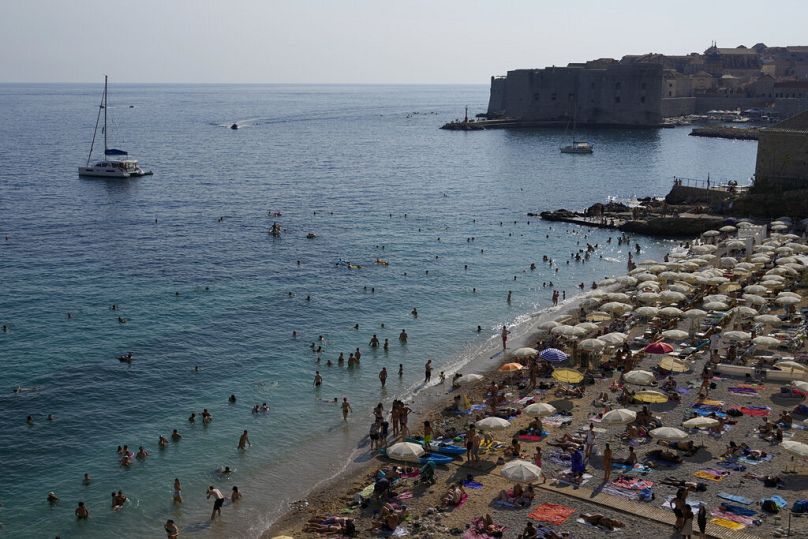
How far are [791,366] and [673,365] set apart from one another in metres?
4.20

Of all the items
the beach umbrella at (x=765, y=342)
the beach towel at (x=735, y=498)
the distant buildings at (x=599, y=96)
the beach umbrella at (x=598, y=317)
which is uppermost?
the distant buildings at (x=599, y=96)

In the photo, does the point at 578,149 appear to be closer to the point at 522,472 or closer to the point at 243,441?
the point at 243,441

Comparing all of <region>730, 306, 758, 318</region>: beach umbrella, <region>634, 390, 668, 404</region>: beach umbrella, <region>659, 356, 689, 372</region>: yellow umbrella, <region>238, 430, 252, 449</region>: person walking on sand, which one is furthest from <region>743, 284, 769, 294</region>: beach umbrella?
<region>238, 430, 252, 449</region>: person walking on sand

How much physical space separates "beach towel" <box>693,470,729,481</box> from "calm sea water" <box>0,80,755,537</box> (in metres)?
11.2

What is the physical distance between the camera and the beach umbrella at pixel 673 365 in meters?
31.6

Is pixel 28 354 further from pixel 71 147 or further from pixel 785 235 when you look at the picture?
pixel 71 147

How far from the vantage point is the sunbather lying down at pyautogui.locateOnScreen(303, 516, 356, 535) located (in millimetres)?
21828

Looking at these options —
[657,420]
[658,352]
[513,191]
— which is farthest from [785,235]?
[513,191]

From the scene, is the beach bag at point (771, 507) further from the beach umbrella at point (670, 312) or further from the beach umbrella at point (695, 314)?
the beach umbrella at point (670, 312)

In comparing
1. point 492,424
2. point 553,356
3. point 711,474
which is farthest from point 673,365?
point 492,424

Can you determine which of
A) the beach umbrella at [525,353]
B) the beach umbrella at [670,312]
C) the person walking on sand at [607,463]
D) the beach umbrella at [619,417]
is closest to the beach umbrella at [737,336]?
the beach umbrella at [670,312]

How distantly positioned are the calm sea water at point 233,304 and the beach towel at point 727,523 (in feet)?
39.2

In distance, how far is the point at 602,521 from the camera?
21.0 meters

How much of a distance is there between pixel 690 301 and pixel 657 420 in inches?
637
